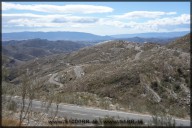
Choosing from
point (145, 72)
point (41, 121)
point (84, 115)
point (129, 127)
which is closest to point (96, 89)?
point (145, 72)

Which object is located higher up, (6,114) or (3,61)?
(3,61)

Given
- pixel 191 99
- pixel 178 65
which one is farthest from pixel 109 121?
pixel 178 65

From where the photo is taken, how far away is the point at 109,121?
44.6 feet

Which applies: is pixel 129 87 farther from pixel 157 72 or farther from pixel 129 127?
pixel 129 127

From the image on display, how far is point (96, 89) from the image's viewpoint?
4538 centimetres

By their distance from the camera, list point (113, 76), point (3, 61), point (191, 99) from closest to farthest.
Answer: point (3, 61) → point (191, 99) → point (113, 76)

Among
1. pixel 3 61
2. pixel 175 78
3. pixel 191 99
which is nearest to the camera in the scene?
pixel 3 61

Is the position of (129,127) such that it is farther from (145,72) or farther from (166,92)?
(145,72)

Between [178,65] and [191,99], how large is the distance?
1113 centimetres

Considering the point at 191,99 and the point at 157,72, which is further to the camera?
the point at 157,72

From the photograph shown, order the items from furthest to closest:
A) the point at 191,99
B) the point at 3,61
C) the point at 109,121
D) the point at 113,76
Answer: the point at 113,76, the point at 191,99, the point at 109,121, the point at 3,61

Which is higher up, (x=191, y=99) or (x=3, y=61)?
(x=3, y=61)

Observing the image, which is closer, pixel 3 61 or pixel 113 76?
pixel 3 61

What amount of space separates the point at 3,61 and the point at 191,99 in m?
29.9
